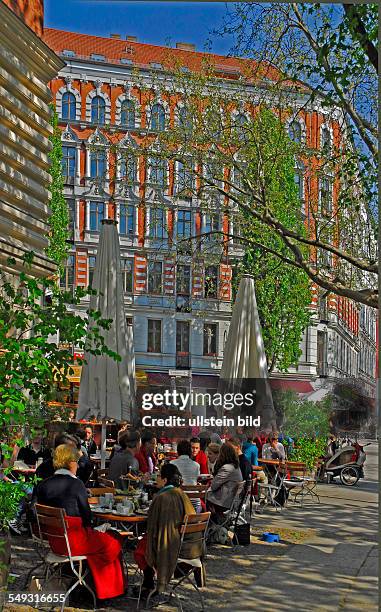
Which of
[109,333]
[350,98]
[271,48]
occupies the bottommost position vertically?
[109,333]

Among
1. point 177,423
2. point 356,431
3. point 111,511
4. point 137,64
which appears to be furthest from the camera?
point 356,431

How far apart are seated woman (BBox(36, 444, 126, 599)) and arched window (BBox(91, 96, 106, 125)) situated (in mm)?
13540

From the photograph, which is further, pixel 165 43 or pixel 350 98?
pixel 165 43

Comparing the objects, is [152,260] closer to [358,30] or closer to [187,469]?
[187,469]

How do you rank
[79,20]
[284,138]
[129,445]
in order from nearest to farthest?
1. [79,20]
2. [129,445]
3. [284,138]

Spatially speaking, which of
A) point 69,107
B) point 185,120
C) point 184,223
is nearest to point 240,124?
point 185,120

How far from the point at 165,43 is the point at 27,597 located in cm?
809

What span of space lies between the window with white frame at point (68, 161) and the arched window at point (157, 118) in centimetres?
941

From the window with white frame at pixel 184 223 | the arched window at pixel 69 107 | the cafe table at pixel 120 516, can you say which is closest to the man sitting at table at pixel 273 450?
the cafe table at pixel 120 516

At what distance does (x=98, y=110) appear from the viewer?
21312 millimetres

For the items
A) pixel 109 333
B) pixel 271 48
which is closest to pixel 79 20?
pixel 271 48

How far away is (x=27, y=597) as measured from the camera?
7.89 meters

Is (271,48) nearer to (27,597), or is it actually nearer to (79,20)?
(79,20)

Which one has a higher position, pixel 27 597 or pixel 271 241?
pixel 271 241
